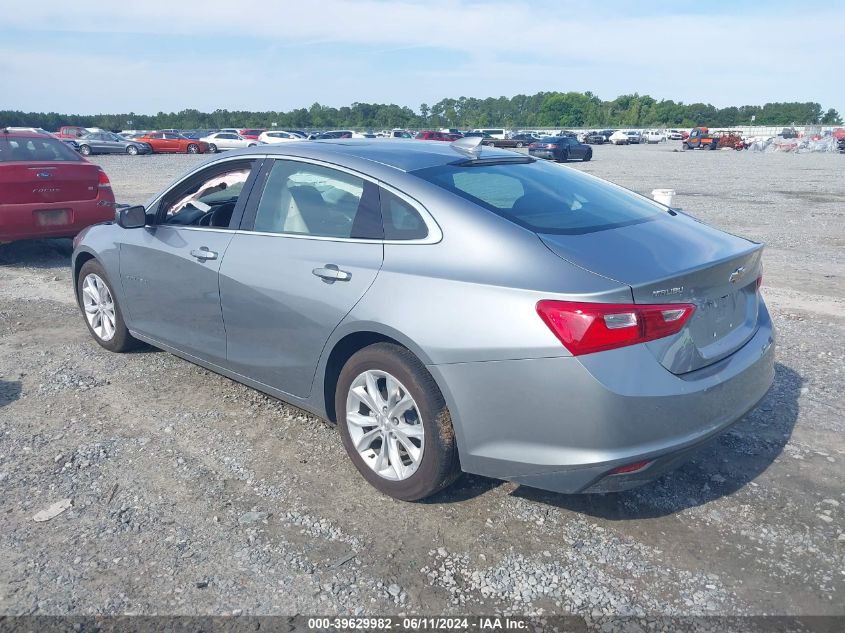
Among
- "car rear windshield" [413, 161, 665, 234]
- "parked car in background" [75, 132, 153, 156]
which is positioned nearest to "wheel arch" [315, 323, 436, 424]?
"car rear windshield" [413, 161, 665, 234]

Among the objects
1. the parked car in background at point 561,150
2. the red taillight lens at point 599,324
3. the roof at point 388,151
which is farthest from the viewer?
the parked car in background at point 561,150

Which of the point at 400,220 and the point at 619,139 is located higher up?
the point at 400,220

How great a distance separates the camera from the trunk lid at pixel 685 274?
9.49 ft

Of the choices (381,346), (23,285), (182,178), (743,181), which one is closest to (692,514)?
(381,346)

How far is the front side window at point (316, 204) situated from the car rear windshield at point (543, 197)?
342mm

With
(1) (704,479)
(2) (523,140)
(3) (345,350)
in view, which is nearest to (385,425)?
(3) (345,350)

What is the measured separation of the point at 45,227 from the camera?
8367 millimetres

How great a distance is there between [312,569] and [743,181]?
23.9 meters

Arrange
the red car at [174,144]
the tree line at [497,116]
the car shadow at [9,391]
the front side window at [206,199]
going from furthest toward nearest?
1. the tree line at [497,116]
2. the red car at [174,144]
3. the car shadow at [9,391]
4. the front side window at [206,199]

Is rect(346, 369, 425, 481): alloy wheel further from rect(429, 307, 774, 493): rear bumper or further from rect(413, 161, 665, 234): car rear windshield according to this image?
rect(413, 161, 665, 234): car rear windshield

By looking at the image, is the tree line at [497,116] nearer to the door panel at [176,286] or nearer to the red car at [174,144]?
the red car at [174,144]

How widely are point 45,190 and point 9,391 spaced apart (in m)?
4.30

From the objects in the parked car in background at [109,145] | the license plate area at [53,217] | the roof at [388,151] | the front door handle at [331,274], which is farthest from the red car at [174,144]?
the front door handle at [331,274]

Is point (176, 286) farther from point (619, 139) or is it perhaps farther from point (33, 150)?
point (619, 139)
